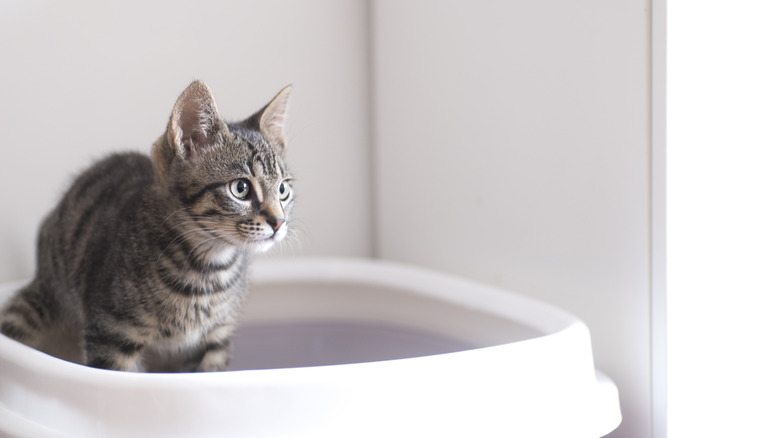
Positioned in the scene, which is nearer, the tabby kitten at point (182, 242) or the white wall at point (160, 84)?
the tabby kitten at point (182, 242)

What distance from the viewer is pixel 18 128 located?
1681 millimetres

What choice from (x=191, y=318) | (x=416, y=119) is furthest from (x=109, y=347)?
(x=416, y=119)

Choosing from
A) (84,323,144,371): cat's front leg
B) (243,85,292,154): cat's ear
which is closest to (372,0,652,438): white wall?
(243,85,292,154): cat's ear

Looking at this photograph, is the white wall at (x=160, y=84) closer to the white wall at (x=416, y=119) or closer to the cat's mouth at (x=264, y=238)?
the white wall at (x=416, y=119)

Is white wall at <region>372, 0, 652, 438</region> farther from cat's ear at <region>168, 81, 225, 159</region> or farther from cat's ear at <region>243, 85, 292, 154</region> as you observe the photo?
cat's ear at <region>168, 81, 225, 159</region>

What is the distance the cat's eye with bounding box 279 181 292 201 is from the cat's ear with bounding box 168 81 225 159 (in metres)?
0.12

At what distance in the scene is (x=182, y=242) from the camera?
4.09ft

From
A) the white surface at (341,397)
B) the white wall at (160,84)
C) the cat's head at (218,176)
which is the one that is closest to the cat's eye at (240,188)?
the cat's head at (218,176)

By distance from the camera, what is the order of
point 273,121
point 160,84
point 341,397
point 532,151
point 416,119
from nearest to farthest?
1. point 341,397
2. point 273,121
3. point 532,151
4. point 160,84
5. point 416,119

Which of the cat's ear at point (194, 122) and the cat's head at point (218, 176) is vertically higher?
the cat's ear at point (194, 122)

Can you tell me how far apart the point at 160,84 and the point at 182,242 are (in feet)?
2.32

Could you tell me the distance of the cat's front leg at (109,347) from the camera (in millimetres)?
1241
